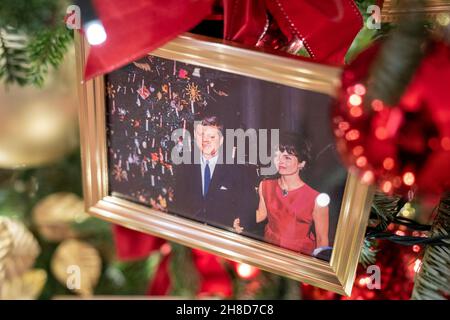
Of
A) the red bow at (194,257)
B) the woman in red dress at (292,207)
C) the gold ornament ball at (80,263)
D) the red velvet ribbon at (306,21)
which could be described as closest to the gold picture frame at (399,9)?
the red velvet ribbon at (306,21)

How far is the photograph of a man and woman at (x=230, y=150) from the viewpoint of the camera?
410mm

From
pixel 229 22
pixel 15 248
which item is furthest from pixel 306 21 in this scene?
pixel 15 248

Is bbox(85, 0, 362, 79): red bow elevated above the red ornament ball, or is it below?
above

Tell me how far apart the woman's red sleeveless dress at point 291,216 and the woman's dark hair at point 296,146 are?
3cm

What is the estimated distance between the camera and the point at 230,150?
45cm

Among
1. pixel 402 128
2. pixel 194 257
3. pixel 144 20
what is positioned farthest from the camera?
pixel 194 257

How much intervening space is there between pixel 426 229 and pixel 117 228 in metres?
0.34

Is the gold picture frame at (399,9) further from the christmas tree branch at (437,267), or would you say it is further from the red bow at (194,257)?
the red bow at (194,257)

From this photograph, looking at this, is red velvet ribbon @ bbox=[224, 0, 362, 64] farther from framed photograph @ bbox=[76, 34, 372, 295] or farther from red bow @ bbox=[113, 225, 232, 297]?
red bow @ bbox=[113, 225, 232, 297]

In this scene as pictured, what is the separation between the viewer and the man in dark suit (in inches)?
17.8

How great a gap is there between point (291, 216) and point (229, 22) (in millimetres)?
Answer: 181

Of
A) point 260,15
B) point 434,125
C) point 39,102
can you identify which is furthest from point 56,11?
point 434,125

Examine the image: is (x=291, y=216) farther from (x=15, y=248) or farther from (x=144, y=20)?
(x=15, y=248)

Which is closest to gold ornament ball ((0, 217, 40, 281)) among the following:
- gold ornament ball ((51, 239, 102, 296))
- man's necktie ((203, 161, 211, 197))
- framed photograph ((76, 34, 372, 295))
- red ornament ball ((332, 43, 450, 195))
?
gold ornament ball ((51, 239, 102, 296))
